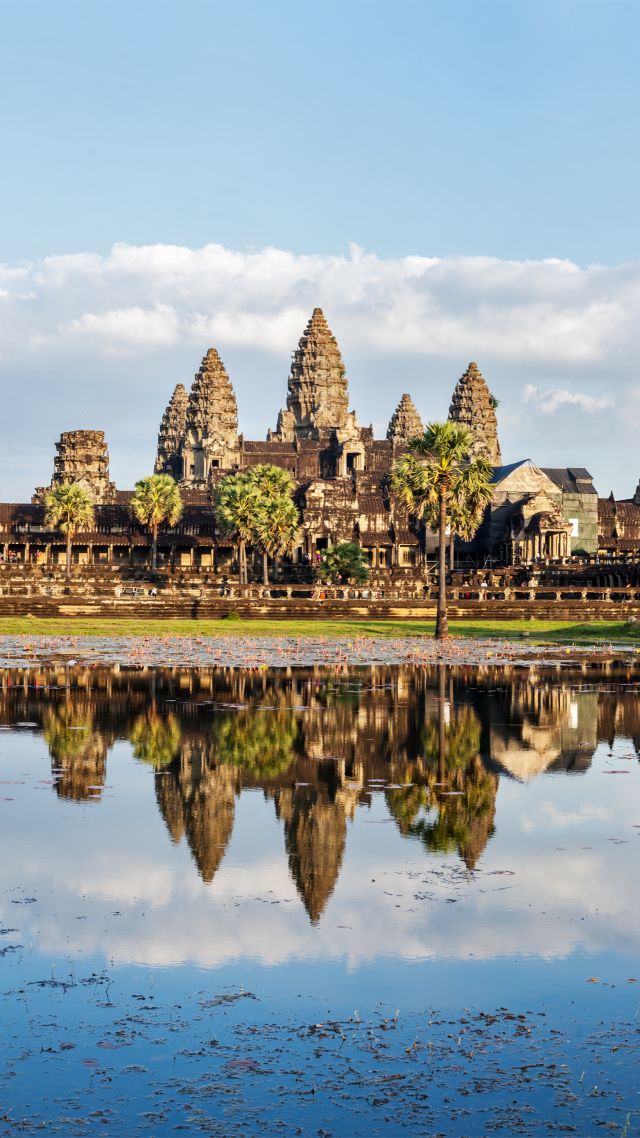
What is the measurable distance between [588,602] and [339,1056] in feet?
227

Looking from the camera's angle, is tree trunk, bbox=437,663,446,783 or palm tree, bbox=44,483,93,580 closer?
tree trunk, bbox=437,663,446,783

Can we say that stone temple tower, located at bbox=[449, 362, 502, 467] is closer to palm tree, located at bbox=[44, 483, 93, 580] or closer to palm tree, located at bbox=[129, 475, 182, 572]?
palm tree, located at bbox=[129, 475, 182, 572]

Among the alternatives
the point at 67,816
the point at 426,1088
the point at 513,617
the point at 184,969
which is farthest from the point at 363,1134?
the point at 513,617

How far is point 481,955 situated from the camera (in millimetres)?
10836

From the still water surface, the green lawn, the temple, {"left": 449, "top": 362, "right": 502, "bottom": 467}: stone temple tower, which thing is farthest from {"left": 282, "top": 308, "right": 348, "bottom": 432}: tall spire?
the still water surface

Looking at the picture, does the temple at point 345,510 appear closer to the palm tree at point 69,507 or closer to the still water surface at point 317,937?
the palm tree at point 69,507

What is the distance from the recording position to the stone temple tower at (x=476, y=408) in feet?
545

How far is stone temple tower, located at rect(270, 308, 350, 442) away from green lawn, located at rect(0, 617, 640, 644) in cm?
10712

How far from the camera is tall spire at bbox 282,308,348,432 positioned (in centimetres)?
17675

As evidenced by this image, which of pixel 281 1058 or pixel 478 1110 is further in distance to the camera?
pixel 281 1058

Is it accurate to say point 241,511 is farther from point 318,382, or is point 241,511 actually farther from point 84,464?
point 318,382

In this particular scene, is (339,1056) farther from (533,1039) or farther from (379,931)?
(379,931)

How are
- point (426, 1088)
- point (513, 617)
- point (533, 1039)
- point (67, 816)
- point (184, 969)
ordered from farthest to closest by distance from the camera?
point (513, 617), point (67, 816), point (184, 969), point (533, 1039), point (426, 1088)

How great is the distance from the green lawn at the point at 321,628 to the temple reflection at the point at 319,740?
21.7 metres
